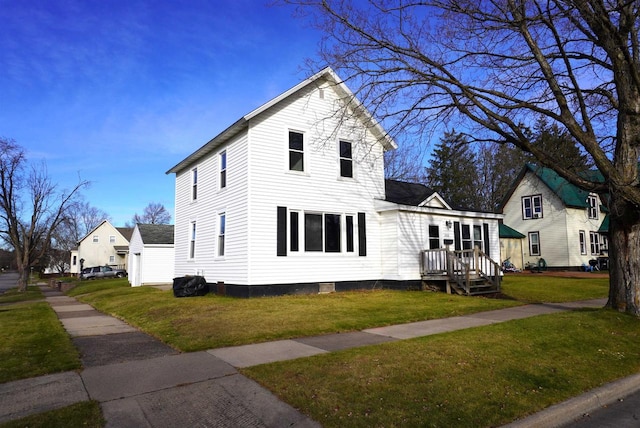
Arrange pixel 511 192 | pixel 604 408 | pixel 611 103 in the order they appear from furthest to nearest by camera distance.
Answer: pixel 511 192, pixel 611 103, pixel 604 408

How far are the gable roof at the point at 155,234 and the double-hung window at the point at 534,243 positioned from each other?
93.3 feet

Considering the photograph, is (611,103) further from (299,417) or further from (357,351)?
(299,417)

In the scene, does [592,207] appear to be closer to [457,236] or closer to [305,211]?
[457,236]

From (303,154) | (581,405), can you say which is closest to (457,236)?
(303,154)

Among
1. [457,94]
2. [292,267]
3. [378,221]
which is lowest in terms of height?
[292,267]

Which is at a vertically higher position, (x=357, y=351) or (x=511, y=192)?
(x=511, y=192)

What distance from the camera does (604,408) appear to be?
5.54m

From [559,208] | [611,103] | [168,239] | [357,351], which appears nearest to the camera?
[357,351]

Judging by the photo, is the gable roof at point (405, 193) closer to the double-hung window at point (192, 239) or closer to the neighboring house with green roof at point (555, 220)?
the double-hung window at point (192, 239)

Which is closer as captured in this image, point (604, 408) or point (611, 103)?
point (604, 408)

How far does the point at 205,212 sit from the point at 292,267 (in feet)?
18.3

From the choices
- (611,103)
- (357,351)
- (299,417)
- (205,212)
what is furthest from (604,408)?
(205,212)

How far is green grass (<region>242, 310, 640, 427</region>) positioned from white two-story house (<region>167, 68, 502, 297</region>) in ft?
25.9

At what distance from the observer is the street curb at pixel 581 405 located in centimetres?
475
